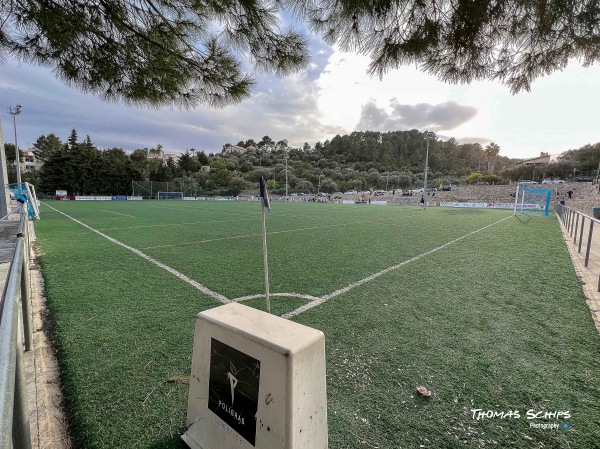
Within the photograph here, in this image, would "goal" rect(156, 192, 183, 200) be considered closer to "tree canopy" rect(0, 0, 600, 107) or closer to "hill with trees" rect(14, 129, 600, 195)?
"hill with trees" rect(14, 129, 600, 195)

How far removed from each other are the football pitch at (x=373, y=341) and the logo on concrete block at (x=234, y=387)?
17.7 inches

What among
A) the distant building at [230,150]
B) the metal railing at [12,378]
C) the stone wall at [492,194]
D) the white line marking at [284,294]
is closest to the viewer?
the metal railing at [12,378]

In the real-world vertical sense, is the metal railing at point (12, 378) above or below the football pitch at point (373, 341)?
above

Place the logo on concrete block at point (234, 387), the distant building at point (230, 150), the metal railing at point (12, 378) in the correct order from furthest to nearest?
the distant building at point (230, 150), the logo on concrete block at point (234, 387), the metal railing at point (12, 378)

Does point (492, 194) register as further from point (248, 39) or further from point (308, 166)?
point (308, 166)

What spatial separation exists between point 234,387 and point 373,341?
1805 mm

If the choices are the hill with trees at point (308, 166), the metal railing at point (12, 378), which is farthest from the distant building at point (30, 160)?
the metal railing at point (12, 378)

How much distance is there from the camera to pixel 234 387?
63.0 inches

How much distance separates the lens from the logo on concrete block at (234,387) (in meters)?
1.51

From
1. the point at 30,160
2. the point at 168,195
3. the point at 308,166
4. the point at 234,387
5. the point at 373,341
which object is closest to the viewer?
the point at 234,387

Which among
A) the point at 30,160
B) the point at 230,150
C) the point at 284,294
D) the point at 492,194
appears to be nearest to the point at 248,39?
the point at 284,294

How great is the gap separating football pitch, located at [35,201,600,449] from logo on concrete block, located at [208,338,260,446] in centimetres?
45

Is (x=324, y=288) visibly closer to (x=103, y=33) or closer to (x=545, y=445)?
(x=545, y=445)

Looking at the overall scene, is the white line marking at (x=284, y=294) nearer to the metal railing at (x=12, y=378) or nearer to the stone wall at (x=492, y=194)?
the metal railing at (x=12, y=378)
